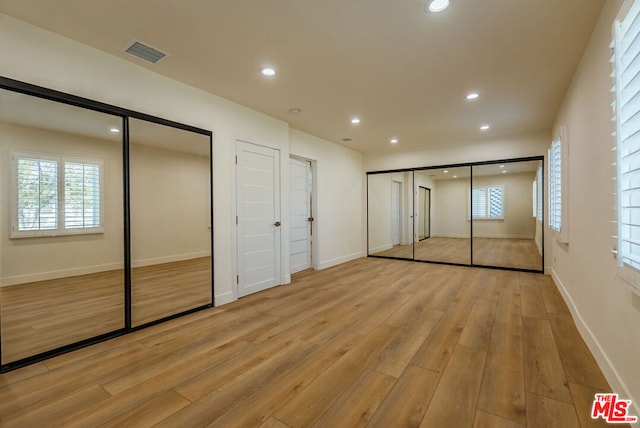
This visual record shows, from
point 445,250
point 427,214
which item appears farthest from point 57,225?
point 427,214

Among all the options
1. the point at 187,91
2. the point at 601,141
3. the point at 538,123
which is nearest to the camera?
the point at 601,141

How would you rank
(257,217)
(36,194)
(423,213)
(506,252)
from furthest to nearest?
(423,213) → (506,252) → (257,217) → (36,194)

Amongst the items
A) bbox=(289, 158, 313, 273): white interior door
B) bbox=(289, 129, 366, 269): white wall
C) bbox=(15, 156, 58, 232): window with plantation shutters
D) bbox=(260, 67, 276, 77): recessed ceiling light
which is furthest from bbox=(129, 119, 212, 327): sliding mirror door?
bbox=(289, 129, 366, 269): white wall

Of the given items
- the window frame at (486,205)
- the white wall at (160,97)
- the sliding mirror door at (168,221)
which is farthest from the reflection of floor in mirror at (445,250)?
the sliding mirror door at (168,221)

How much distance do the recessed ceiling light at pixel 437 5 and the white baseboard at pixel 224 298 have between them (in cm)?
357

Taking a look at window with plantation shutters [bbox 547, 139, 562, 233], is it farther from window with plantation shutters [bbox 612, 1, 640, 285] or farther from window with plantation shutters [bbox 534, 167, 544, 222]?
window with plantation shutters [bbox 612, 1, 640, 285]

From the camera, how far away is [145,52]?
2.55m

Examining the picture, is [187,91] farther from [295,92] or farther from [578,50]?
[578,50]

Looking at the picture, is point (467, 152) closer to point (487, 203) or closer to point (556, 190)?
point (487, 203)

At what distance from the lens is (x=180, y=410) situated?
1646 mm

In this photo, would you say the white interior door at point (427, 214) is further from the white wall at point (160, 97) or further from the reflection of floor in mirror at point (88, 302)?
the reflection of floor in mirror at point (88, 302)

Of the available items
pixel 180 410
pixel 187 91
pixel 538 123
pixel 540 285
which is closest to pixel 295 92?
pixel 187 91

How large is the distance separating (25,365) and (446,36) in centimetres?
425

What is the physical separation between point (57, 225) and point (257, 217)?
213 cm
